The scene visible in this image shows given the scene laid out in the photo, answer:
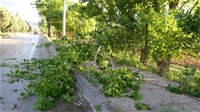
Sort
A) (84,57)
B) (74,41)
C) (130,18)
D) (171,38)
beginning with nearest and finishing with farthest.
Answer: (171,38)
(84,57)
(74,41)
(130,18)

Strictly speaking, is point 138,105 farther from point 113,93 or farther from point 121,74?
point 121,74

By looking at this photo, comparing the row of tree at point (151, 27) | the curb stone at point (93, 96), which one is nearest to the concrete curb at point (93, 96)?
the curb stone at point (93, 96)

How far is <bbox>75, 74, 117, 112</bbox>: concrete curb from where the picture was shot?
318 centimetres

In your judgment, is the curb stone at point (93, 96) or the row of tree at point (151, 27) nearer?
the curb stone at point (93, 96)

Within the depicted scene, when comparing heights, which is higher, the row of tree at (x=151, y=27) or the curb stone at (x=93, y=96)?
the row of tree at (x=151, y=27)

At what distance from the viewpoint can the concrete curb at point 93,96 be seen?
318 cm

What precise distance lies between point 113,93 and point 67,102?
100 centimetres

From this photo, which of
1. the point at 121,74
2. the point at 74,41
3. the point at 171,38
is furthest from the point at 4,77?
the point at 171,38

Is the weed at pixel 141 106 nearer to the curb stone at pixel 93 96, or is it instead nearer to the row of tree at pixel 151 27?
the curb stone at pixel 93 96

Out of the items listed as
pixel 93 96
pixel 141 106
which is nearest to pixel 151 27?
pixel 93 96

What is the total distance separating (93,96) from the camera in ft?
12.5

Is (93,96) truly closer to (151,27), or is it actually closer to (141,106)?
(141,106)

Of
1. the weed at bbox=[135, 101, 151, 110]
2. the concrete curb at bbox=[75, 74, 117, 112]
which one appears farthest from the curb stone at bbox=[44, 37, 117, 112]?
the weed at bbox=[135, 101, 151, 110]

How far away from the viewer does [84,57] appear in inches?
234
